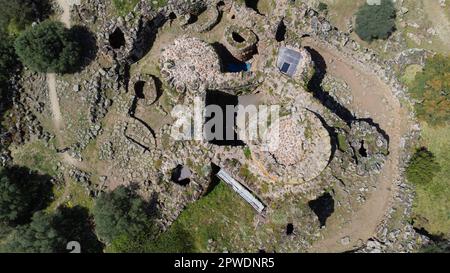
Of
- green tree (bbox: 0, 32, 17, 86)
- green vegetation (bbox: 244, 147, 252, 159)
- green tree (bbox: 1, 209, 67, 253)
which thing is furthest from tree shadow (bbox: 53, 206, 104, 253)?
green vegetation (bbox: 244, 147, 252, 159)

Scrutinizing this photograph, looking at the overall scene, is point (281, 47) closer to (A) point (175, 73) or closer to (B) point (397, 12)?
(A) point (175, 73)

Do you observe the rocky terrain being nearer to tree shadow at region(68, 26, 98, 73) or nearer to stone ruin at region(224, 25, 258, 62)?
stone ruin at region(224, 25, 258, 62)

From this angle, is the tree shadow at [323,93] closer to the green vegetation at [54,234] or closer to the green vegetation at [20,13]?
the green vegetation at [54,234]

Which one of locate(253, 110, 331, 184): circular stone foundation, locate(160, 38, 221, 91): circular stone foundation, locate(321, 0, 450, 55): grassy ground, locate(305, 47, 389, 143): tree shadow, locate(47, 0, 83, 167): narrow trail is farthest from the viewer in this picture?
locate(321, 0, 450, 55): grassy ground

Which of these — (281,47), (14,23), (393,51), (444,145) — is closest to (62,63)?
(14,23)

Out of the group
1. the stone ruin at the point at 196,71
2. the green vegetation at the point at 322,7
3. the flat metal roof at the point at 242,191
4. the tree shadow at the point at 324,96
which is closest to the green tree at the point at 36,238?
the flat metal roof at the point at 242,191

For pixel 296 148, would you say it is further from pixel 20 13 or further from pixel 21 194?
pixel 20 13
